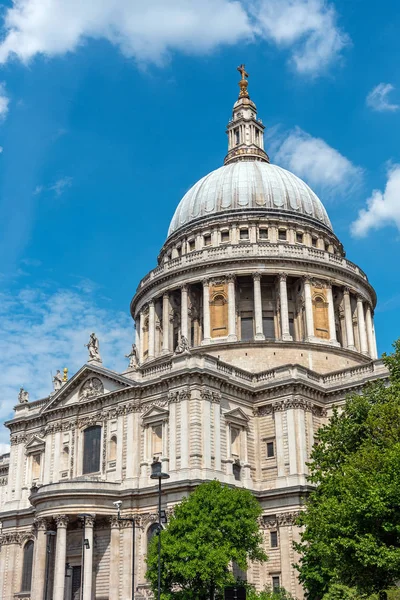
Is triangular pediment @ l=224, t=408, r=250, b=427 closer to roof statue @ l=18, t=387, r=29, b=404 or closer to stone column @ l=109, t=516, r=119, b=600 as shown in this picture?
stone column @ l=109, t=516, r=119, b=600

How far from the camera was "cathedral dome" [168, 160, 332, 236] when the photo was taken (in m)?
78.9

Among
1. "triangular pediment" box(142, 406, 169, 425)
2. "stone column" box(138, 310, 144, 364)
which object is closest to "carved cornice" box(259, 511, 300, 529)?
"triangular pediment" box(142, 406, 169, 425)

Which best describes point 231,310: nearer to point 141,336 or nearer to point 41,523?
point 141,336

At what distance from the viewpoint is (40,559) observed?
54875mm

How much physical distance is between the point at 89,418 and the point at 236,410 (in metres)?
11.7

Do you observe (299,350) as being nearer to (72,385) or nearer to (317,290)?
(317,290)

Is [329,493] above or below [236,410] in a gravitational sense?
below

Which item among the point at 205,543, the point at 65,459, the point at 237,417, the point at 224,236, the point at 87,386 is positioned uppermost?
the point at 224,236

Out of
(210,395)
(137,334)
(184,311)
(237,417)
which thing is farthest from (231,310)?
(210,395)

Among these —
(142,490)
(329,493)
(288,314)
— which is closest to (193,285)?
(288,314)

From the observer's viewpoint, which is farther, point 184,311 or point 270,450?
point 184,311

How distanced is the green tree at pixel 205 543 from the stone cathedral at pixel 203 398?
712cm

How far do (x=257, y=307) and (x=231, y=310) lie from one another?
2.27 metres

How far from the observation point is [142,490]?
54438 mm
